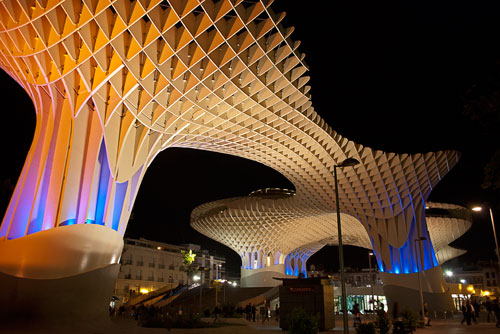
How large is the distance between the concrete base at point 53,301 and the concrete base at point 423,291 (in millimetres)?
27869

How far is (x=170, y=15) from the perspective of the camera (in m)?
15.5

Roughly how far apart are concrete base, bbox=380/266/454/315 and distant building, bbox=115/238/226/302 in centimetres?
2646

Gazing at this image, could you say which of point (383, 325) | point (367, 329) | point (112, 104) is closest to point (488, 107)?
point (367, 329)

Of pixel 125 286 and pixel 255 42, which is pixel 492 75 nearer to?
pixel 255 42

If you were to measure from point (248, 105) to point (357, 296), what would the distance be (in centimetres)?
5212

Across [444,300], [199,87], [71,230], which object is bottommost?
[444,300]

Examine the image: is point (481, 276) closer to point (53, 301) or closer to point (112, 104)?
point (112, 104)

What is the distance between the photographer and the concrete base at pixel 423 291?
35.3m

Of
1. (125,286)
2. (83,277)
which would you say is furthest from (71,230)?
(125,286)

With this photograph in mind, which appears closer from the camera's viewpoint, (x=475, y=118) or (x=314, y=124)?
(x=475, y=118)

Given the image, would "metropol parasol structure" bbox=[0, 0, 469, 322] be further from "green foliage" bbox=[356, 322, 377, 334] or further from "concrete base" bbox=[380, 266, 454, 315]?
"concrete base" bbox=[380, 266, 454, 315]

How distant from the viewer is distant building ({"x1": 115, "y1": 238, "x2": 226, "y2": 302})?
5994cm

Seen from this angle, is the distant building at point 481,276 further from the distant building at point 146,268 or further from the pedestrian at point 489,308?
the pedestrian at point 489,308

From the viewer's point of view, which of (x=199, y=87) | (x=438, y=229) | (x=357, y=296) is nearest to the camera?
(x=199, y=87)
